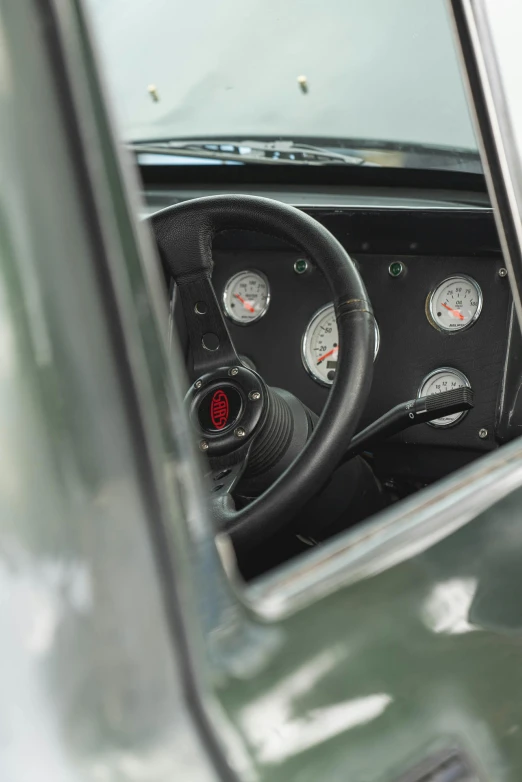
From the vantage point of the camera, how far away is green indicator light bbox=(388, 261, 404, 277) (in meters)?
2.19

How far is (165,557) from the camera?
597mm

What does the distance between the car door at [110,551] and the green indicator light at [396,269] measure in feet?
5.17

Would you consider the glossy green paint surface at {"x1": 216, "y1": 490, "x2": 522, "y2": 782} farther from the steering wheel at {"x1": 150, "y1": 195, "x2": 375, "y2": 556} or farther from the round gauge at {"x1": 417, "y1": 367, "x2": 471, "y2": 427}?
the round gauge at {"x1": 417, "y1": 367, "x2": 471, "y2": 427}

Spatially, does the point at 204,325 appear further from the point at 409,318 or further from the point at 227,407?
the point at 409,318

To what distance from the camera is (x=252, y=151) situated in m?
2.70

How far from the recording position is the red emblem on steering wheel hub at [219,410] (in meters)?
1.52

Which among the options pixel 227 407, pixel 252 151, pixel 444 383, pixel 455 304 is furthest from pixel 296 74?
pixel 227 407

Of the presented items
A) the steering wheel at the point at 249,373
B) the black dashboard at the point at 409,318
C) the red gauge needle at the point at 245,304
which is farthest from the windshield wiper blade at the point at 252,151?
the steering wheel at the point at 249,373

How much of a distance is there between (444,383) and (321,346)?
1.04 ft

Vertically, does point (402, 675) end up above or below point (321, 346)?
below

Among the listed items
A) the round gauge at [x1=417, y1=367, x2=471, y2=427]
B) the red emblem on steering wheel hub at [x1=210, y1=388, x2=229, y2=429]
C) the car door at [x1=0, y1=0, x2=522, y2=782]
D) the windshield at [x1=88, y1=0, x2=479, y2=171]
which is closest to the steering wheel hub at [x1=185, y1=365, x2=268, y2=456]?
the red emblem on steering wheel hub at [x1=210, y1=388, x2=229, y2=429]

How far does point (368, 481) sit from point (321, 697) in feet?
3.96

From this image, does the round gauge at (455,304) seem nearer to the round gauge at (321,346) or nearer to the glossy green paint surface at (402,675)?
the round gauge at (321,346)

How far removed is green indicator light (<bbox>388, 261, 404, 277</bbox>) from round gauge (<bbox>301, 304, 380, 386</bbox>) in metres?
0.15
